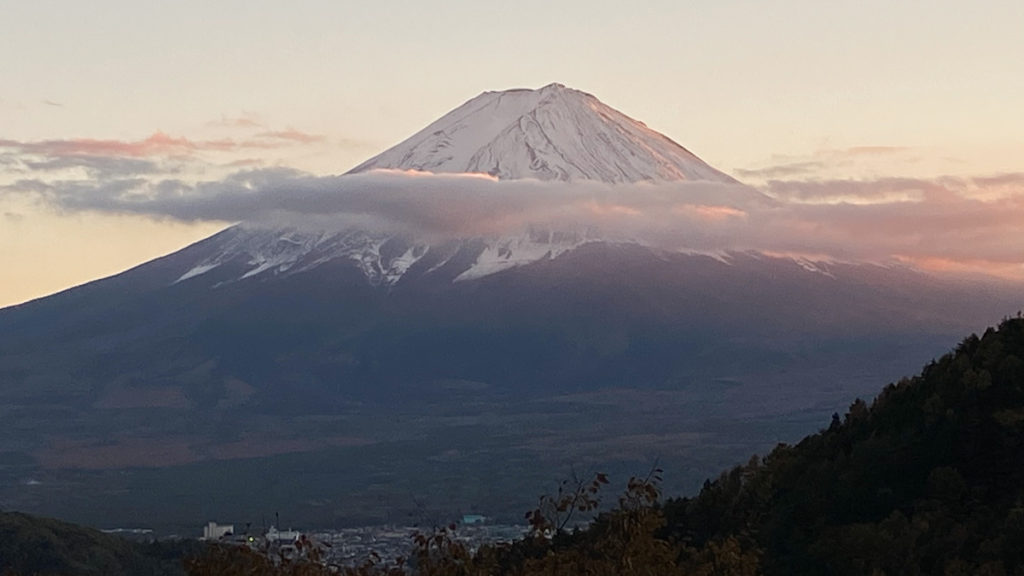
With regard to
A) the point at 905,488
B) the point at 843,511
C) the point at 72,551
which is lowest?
the point at 72,551

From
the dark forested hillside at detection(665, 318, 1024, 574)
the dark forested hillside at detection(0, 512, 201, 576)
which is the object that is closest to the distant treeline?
the dark forested hillside at detection(665, 318, 1024, 574)

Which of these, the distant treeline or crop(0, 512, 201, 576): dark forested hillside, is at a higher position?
the distant treeline

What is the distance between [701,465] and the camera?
137 m

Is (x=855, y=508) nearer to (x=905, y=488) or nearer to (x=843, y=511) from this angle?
(x=843, y=511)

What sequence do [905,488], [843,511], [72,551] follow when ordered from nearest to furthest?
[905,488] < [843,511] < [72,551]

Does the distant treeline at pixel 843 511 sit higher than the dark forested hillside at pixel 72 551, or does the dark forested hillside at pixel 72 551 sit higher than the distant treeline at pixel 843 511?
the distant treeline at pixel 843 511

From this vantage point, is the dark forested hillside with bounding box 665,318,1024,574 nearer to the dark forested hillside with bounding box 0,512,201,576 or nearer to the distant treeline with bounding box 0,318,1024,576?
the distant treeline with bounding box 0,318,1024,576

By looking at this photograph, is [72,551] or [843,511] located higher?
[843,511]

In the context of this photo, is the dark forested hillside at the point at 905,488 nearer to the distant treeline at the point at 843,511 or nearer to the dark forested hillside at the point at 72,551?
the distant treeline at the point at 843,511

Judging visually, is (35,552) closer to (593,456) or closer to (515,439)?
(593,456)

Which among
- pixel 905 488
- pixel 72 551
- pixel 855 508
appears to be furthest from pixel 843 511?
pixel 72 551

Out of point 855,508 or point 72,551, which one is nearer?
point 855,508

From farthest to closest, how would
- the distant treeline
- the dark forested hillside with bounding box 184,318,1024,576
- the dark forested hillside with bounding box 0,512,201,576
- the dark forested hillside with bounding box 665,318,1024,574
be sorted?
the dark forested hillside with bounding box 0,512,201,576
the dark forested hillside with bounding box 665,318,1024,574
the dark forested hillside with bounding box 184,318,1024,576
the distant treeline

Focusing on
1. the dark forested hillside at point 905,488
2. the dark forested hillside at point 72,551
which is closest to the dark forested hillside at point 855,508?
the dark forested hillside at point 905,488
